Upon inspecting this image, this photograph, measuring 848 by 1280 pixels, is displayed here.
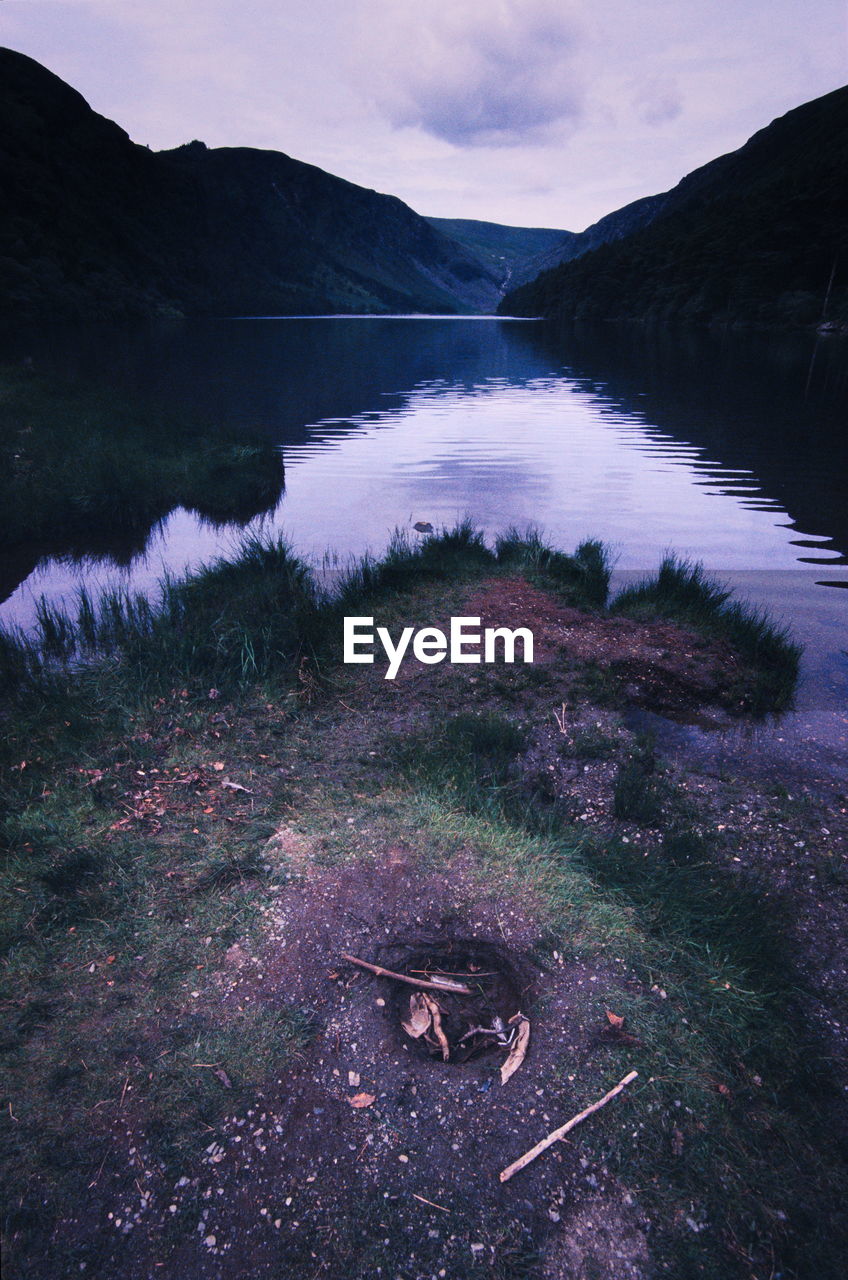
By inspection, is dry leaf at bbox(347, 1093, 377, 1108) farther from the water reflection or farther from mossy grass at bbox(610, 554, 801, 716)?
the water reflection

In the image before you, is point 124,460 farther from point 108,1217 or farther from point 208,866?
point 108,1217

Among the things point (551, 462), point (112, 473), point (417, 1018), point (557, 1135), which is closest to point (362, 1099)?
point (417, 1018)

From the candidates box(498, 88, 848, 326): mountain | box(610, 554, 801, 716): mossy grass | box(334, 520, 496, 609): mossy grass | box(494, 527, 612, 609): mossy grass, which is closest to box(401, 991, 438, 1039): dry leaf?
box(610, 554, 801, 716): mossy grass

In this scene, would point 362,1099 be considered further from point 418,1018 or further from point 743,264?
point 743,264

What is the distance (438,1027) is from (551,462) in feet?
73.3

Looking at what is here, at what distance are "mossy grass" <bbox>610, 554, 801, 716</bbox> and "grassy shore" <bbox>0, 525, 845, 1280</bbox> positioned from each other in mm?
554

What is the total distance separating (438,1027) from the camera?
14.0 ft

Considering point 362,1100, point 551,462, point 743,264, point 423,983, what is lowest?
point 362,1100

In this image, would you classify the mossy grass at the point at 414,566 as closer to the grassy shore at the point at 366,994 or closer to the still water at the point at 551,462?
the still water at the point at 551,462

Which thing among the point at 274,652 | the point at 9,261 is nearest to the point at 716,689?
the point at 274,652

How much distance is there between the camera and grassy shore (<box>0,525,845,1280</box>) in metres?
3.38

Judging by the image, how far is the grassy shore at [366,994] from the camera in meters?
3.38

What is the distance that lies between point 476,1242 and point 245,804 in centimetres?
384

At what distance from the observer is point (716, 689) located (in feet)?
28.3
